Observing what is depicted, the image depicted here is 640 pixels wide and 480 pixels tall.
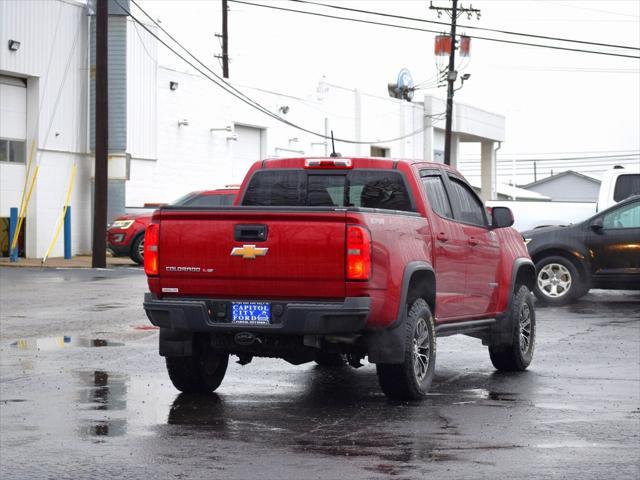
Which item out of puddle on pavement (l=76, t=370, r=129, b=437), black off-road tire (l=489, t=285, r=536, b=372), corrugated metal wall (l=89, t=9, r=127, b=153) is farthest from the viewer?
corrugated metal wall (l=89, t=9, r=127, b=153)

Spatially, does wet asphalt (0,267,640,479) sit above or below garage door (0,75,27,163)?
below

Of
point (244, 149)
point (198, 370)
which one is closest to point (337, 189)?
point (198, 370)

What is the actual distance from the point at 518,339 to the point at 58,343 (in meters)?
5.19

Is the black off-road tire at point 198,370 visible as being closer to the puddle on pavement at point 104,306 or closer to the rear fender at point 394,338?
the rear fender at point 394,338

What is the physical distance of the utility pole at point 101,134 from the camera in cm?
2905

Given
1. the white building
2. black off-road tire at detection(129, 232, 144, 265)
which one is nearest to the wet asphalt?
black off-road tire at detection(129, 232, 144, 265)

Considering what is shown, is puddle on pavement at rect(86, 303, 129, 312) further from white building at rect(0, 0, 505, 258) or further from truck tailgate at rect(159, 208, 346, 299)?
white building at rect(0, 0, 505, 258)

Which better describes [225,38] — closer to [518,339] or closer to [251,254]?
[518,339]

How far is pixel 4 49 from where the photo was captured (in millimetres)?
32406

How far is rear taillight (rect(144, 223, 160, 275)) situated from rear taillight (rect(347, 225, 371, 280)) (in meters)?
1.49

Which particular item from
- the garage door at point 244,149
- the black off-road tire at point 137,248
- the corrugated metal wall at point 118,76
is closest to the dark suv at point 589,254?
the black off-road tire at point 137,248

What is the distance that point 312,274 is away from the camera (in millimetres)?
9109

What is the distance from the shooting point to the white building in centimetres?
3338

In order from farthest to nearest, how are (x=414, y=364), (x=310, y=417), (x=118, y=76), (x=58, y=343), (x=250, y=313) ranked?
(x=118, y=76) → (x=58, y=343) → (x=414, y=364) → (x=250, y=313) → (x=310, y=417)
